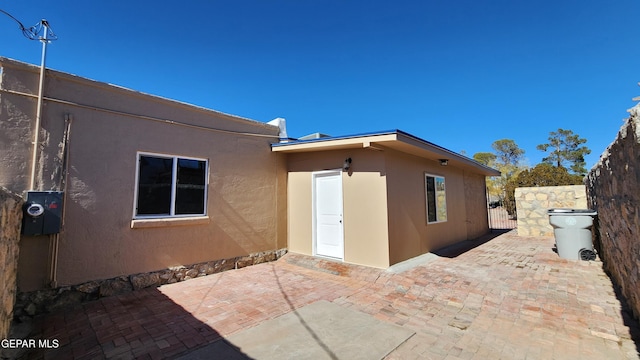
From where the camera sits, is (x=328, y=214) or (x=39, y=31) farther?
(x=328, y=214)

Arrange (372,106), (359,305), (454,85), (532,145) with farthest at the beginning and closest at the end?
(532,145) < (372,106) < (454,85) < (359,305)

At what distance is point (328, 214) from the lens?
7.22 m

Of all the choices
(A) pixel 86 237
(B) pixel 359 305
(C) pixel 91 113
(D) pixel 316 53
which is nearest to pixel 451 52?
(D) pixel 316 53

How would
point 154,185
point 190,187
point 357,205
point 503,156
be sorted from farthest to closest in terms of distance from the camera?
point 503,156 → point 357,205 → point 190,187 → point 154,185

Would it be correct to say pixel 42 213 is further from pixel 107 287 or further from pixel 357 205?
pixel 357 205

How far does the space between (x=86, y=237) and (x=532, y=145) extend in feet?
141

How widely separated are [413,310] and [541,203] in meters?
10.6

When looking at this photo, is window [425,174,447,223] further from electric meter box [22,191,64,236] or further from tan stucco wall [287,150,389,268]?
electric meter box [22,191,64,236]

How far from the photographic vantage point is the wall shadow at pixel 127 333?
2994 mm

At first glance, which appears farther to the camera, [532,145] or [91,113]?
[532,145]

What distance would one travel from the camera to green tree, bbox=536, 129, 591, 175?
99.0ft

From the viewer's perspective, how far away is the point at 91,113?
4879mm

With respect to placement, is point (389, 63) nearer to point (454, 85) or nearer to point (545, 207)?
point (454, 85)

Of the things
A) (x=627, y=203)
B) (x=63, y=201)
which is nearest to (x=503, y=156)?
(x=627, y=203)
